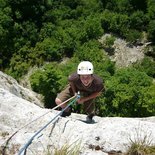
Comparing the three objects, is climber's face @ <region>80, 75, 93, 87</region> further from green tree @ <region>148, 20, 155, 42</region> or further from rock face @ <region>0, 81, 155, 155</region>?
green tree @ <region>148, 20, 155, 42</region>

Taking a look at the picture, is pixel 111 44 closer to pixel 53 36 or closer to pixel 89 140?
pixel 53 36

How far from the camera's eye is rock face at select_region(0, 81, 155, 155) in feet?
26.5

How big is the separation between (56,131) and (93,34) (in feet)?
105

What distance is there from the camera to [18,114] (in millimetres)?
9297

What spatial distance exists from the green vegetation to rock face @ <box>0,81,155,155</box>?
73.4 ft

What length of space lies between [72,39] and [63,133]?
31742 mm

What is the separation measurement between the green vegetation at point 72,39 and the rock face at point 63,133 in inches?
880

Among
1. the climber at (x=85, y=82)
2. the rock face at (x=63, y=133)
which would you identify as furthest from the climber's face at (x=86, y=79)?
the rock face at (x=63, y=133)

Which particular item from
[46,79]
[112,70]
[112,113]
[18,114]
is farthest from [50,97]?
[18,114]


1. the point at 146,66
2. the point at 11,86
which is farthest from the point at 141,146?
the point at 146,66

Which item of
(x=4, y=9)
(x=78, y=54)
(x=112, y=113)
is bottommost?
(x=112, y=113)

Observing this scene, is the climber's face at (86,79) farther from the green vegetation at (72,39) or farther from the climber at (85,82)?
the green vegetation at (72,39)

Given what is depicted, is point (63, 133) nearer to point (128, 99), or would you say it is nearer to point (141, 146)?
point (141, 146)

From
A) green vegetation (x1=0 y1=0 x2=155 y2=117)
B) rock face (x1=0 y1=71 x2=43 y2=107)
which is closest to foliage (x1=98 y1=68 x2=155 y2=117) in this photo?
green vegetation (x1=0 y1=0 x2=155 y2=117)
